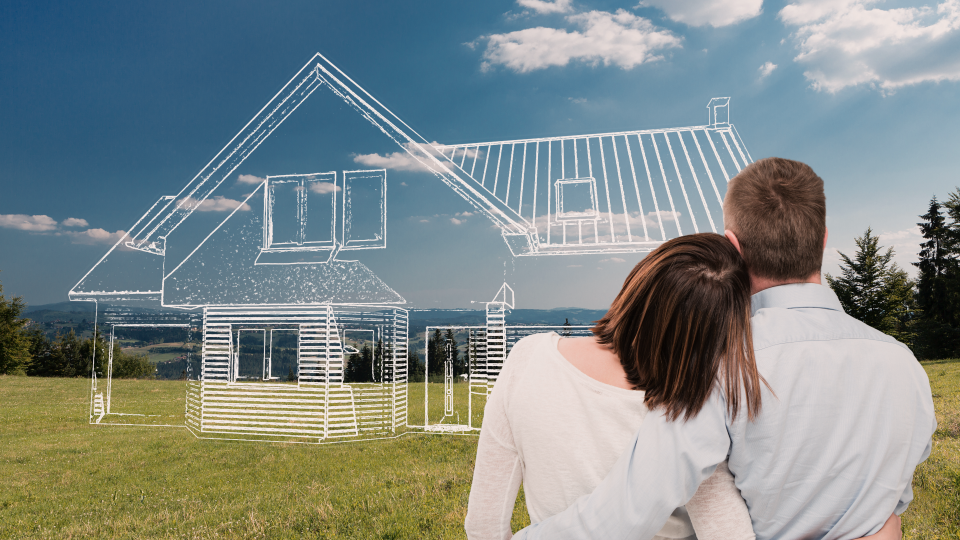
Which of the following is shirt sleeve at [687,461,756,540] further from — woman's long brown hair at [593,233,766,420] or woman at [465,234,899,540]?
woman's long brown hair at [593,233,766,420]

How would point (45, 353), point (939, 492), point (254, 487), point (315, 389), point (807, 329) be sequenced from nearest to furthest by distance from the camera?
point (807, 329) → point (939, 492) → point (254, 487) → point (315, 389) → point (45, 353)

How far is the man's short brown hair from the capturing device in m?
1.79

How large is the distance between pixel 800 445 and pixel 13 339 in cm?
4613

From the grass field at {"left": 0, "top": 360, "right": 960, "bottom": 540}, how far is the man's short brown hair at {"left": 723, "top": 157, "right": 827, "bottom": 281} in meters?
5.31

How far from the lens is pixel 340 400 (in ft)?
38.5

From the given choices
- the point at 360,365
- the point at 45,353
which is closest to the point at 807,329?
the point at 360,365

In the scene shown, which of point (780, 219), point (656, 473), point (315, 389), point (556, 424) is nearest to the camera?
point (656, 473)

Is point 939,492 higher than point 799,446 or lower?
lower

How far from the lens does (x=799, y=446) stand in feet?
4.96

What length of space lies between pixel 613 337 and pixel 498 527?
831 mm

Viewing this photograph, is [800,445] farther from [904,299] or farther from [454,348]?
[904,299]

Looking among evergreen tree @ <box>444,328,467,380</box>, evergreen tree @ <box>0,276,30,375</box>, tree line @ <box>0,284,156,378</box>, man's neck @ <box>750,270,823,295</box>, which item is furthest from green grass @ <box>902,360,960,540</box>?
evergreen tree @ <box>0,276,30,375</box>

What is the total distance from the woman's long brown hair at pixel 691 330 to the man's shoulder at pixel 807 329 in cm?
7

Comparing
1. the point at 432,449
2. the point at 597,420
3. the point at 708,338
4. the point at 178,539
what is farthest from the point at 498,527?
the point at 432,449
